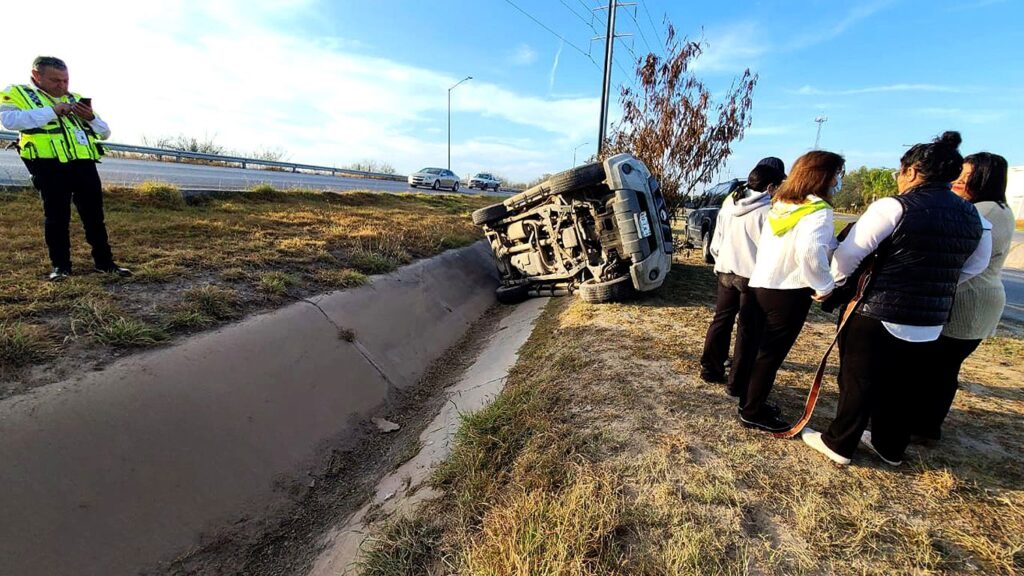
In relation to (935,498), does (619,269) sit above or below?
above

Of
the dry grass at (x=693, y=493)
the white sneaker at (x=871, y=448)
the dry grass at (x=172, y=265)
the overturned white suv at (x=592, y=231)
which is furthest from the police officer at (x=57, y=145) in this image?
the white sneaker at (x=871, y=448)

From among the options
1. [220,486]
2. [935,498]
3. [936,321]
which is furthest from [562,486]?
[220,486]

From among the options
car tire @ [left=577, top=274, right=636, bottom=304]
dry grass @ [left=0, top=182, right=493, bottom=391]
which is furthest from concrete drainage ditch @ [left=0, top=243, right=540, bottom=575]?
car tire @ [left=577, top=274, right=636, bottom=304]

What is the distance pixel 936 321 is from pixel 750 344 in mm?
1022

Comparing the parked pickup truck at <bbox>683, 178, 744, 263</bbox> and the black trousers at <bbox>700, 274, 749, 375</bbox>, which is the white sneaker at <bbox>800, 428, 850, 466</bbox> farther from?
the parked pickup truck at <bbox>683, 178, 744, 263</bbox>

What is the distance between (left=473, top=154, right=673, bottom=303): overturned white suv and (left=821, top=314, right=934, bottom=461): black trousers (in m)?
3.52

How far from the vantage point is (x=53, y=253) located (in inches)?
170

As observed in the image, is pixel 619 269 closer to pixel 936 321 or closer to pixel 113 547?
pixel 936 321

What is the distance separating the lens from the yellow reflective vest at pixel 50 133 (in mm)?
3928

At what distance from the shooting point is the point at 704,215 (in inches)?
443

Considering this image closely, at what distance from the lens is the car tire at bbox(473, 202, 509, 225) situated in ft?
24.6

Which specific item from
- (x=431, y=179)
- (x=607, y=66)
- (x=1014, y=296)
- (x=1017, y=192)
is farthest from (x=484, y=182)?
(x=1017, y=192)

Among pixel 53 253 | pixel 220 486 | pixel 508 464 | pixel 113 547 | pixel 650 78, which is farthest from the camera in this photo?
pixel 650 78

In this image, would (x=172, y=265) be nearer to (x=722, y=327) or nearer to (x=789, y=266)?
(x=722, y=327)
